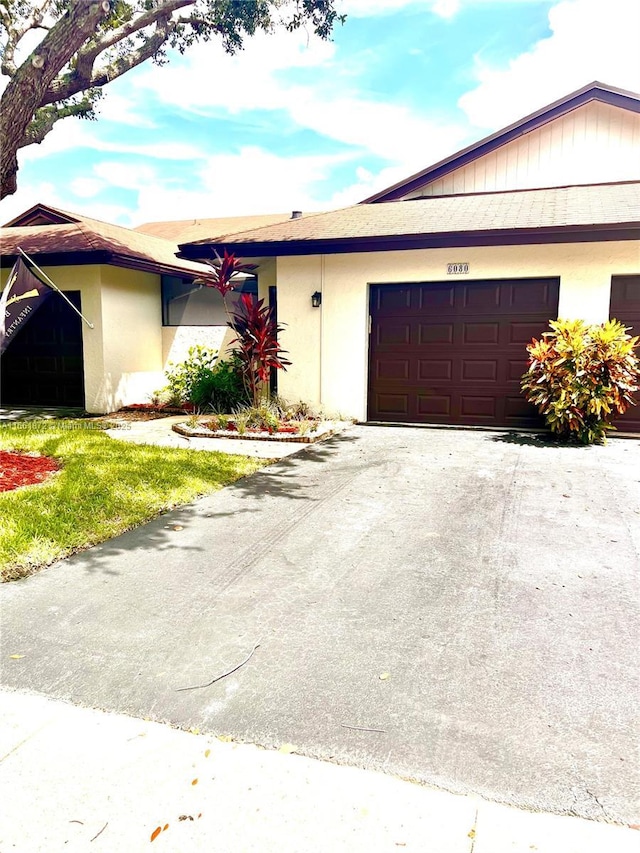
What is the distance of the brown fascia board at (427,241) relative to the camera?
835 cm

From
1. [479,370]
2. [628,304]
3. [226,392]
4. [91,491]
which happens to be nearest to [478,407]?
[479,370]

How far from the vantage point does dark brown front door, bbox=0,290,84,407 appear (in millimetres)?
12359

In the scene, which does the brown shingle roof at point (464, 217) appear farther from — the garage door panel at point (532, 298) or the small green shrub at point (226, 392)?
the small green shrub at point (226, 392)

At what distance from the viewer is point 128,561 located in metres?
3.99

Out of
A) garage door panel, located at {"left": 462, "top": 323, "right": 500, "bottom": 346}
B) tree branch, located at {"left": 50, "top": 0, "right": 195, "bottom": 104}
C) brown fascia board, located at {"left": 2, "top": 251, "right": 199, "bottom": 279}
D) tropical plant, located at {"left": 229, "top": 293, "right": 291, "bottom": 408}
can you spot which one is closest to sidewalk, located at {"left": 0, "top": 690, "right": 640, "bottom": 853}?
tropical plant, located at {"left": 229, "top": 293, "right": 291, "bottom": 408}

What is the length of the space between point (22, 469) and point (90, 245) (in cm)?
655

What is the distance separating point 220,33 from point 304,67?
170 cm

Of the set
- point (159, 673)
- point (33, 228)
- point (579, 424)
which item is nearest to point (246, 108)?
point (33, 228)

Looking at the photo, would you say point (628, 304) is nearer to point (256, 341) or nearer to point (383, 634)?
point (256, 341)

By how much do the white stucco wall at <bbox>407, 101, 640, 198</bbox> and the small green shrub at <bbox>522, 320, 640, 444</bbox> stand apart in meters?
4.68

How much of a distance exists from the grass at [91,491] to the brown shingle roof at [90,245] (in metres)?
4.39

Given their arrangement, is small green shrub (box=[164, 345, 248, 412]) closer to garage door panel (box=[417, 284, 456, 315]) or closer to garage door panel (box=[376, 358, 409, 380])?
garage door panel (box=[376, 358, 409, 380])

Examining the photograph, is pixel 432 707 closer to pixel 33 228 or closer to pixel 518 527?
pixel 518 527

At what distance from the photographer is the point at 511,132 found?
38.0 feet
